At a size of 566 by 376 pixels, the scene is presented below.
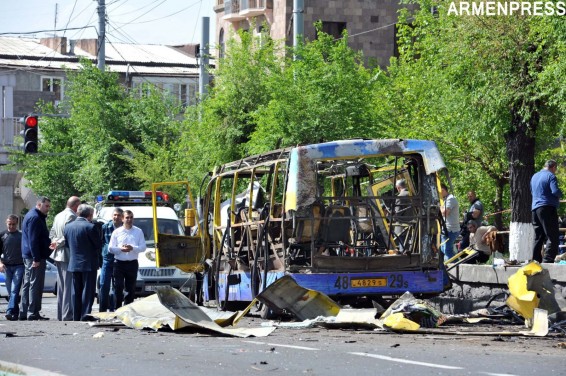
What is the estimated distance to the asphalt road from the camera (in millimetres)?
10906

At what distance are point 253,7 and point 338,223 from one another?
1836 inches

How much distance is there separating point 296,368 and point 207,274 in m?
11.0

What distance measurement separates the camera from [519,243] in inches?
1113

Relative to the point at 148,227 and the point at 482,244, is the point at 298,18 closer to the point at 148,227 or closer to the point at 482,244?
the point at 148,227

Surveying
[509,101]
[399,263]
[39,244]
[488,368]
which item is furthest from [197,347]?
[509,101]

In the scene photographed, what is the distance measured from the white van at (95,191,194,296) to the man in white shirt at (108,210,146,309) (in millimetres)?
3597

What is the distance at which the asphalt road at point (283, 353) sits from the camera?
10.9 metres

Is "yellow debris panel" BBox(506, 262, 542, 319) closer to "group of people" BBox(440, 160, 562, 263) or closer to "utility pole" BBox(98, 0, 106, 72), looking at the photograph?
"group of people" BBox(440, 160, 562, 263)

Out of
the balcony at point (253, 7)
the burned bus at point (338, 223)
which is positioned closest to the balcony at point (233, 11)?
the balcony at point (253, 7)

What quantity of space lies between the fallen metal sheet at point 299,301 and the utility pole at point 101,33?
1291 inches

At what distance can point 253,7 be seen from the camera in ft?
210

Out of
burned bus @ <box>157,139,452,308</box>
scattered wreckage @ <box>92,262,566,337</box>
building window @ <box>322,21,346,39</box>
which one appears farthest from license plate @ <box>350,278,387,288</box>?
building window @ <box>322,21,346,39</box>

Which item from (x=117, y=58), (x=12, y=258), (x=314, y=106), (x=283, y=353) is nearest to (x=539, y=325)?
(x=283, y=353)

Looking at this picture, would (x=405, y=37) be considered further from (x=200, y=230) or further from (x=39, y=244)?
(x=39, y=244)
